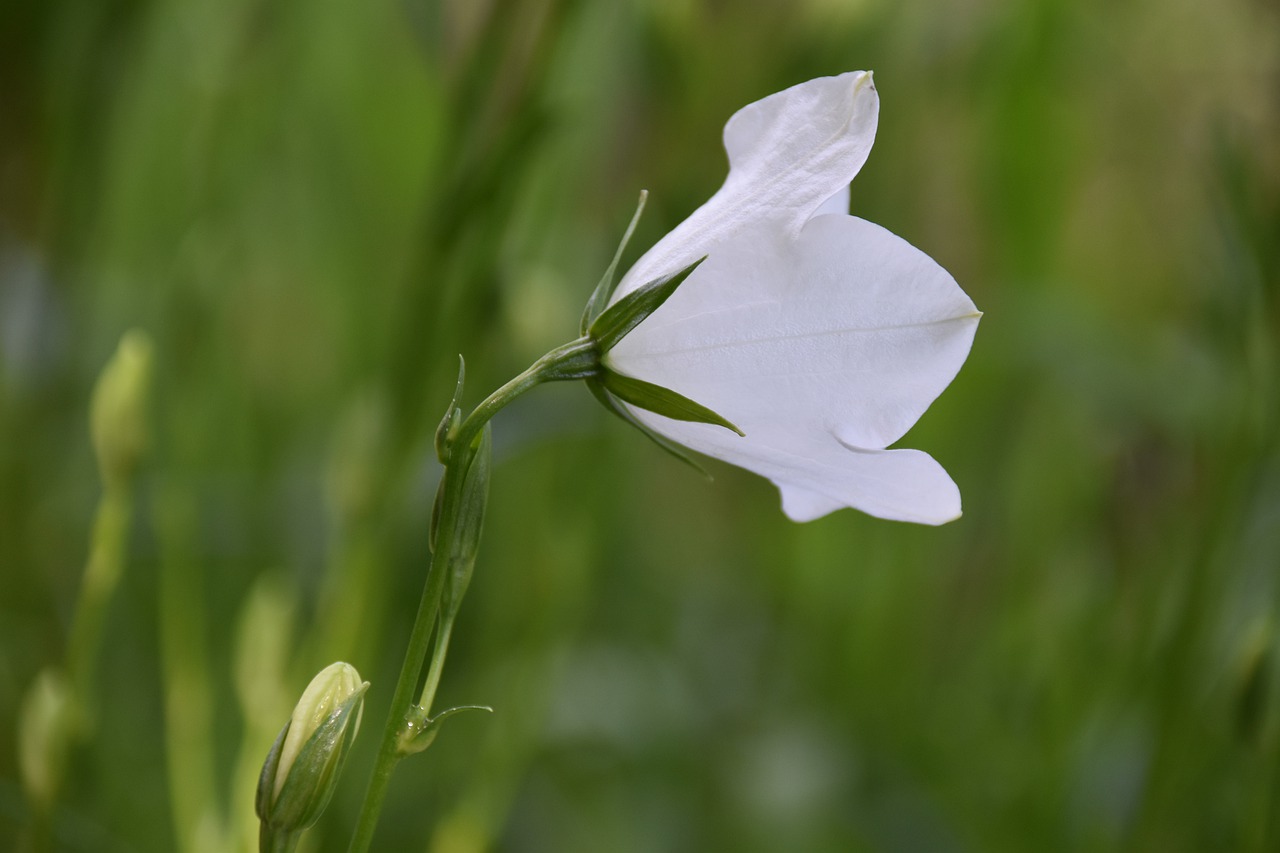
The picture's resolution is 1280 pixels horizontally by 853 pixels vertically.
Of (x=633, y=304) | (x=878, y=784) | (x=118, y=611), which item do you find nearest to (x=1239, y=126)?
(x=878, y=784)

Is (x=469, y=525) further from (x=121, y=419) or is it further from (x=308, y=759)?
(x=121, y=419)

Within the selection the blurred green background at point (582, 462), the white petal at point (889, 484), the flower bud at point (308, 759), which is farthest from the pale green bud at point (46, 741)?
the white petal at point (889, 484)

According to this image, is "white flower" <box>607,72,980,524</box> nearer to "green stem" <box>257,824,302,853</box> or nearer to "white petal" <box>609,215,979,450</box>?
"white petal" <box>609,215,979,450</box>

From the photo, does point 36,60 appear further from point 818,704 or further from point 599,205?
point 818,704

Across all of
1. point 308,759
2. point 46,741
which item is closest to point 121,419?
point 46,741

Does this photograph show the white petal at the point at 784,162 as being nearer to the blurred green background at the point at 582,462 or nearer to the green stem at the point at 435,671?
the green stem at the point at 435,671

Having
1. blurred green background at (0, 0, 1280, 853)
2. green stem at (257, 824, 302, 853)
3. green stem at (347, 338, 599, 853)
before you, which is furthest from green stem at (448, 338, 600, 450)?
blurred green background at (0, 0, 1280, 853)

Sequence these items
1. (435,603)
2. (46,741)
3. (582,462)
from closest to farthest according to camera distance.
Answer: (435,603)
(46,741)
(582,462)
